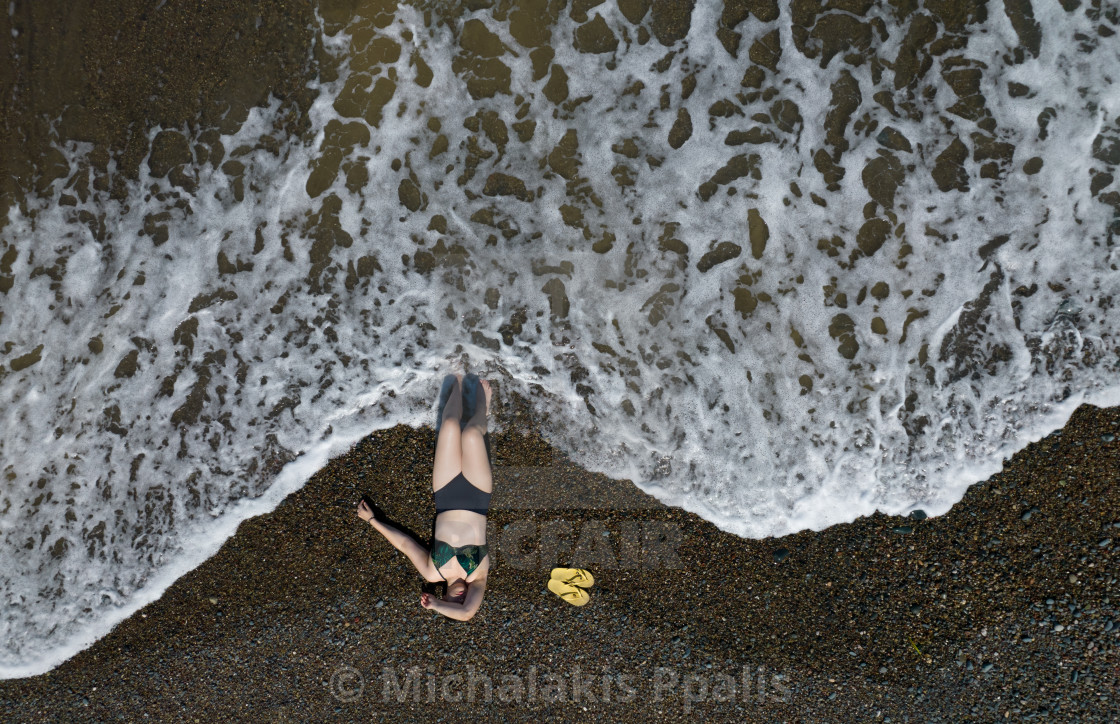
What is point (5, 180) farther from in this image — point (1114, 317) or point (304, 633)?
point (1114, 317)

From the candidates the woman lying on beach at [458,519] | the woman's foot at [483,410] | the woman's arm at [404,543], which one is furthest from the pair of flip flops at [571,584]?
the woman's foot at [483,410]

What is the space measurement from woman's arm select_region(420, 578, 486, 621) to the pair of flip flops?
0.74m

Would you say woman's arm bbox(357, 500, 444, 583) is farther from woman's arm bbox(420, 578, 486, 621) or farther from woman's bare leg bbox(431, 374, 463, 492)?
woman's bare leg bbox(431, 374, 463, 492)

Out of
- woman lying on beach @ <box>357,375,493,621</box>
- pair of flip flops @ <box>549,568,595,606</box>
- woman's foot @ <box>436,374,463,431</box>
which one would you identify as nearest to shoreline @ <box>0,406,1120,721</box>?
pair of flip flops @ <box>549,568,595,606</box>

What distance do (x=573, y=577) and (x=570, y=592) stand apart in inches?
5.8

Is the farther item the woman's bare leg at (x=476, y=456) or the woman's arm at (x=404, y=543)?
the woman's arm at (x=404, y=543)

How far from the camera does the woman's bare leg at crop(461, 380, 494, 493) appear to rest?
506 cm

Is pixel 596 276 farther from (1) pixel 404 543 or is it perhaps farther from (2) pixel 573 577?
(1) pixel 404 543

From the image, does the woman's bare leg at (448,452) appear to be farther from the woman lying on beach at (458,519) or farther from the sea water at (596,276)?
the sea water at (596,276)

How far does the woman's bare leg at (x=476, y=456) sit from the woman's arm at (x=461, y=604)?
1.00 m

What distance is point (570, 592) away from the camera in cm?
528

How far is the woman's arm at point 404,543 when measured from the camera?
5223mm

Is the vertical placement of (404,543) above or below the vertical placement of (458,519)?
below

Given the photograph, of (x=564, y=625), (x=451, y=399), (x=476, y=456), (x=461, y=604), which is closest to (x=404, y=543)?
(x=461, y=604)
